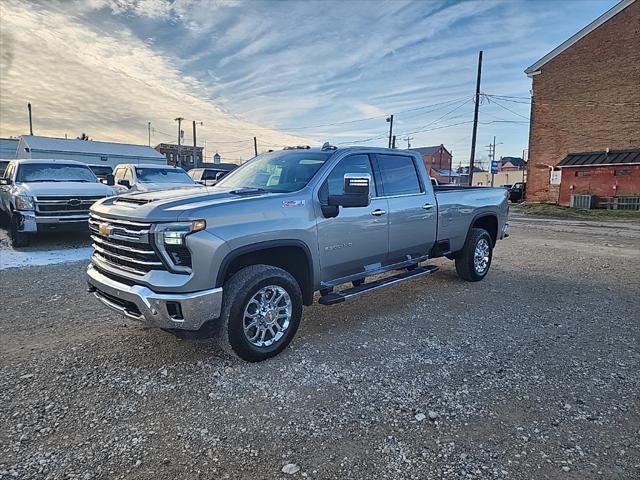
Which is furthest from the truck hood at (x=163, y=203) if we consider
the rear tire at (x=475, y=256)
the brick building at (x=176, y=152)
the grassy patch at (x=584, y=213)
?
the brick building at (x=176, y=152)

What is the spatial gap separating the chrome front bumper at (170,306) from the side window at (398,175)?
2.56 metres

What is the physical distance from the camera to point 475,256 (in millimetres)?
6590

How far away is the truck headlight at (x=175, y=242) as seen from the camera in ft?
10.6

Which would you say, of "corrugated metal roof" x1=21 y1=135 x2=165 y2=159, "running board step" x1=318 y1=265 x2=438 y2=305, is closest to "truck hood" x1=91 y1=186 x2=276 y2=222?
"running board step" x1=318 y1=265 x2=438 y2=305

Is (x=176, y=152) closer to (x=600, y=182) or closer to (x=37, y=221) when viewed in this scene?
(x=600, y=182)

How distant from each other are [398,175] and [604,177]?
2418cm

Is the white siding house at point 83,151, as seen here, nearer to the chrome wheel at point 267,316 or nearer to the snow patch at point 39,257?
the snow patch at point 39,257

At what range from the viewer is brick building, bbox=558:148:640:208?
2286 centimetres

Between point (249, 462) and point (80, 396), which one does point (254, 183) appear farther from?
point (249, 462)

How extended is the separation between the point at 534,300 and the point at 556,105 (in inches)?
1061

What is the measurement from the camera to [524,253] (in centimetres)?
954

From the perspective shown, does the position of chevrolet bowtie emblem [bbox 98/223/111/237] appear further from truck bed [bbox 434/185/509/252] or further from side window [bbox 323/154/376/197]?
truck bed [bbox 434/185/509/252]

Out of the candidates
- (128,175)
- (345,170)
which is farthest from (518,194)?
(345,170)

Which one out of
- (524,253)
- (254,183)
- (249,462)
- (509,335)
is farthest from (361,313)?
(524,253)
